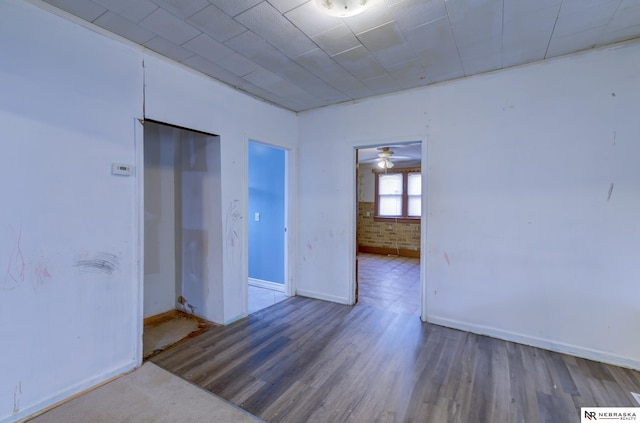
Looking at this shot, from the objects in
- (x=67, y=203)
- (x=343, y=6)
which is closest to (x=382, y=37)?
(x=343, y=6)

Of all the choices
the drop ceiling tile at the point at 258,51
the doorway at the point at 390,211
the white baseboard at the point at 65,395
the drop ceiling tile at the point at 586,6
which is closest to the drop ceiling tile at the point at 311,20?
the drop ceiling tile at the point at 258,51

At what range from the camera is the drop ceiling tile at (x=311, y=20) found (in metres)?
1.90

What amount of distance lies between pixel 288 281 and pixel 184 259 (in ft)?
4.76

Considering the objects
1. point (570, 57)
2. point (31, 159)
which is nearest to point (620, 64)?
point (570, 57)

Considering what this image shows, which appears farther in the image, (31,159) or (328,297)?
(328,297)

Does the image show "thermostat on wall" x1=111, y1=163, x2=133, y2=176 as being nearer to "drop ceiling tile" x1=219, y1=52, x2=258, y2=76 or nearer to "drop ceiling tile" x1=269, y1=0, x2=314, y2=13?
"drop ceiling tile" x1=219, y1=52, x2=258, y2=76

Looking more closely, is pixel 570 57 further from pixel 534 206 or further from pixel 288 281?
pixel 288 281

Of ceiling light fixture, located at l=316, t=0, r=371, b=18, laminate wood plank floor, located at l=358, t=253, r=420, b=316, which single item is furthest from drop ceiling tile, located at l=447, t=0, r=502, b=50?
laminate wood plank floor, located at l=358, t=253, r=420, b=316

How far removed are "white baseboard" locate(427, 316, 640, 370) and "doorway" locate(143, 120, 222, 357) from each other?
8.53ft

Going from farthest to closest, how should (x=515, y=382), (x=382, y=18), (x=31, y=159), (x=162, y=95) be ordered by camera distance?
(x=162, y=95) → (x=515, y=382) → (x=382, y=18) → (x=31, y=159)

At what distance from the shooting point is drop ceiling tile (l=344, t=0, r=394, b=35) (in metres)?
1.87

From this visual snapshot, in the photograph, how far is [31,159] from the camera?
1793mm

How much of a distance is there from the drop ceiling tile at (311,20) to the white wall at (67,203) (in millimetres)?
1343

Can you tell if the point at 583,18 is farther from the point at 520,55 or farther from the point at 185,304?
the point at 185,304
